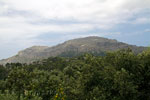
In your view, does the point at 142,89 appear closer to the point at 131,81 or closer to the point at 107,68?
the point at 131,81

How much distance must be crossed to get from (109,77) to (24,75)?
2209 cm

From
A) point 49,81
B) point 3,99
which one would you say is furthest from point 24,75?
point 3,99

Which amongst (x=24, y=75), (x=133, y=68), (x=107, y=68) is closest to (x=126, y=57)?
(x=133, y=68)

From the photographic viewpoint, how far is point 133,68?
1953 centimetres

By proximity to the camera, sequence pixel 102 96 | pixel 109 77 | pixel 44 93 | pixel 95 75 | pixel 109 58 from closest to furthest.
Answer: pixel 102 96 → pixel 109 77 → pixel 95 75 → pixel 109 58 → pixel 44 93

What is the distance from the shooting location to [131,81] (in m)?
17.7

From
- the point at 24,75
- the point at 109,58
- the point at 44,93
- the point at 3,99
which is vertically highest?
the point at 109,58

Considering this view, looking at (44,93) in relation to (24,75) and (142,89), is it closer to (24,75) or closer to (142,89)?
(24,75)

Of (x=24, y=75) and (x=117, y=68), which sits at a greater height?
(x=117, y=68)

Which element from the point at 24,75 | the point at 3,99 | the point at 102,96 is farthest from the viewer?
the point at 24,75

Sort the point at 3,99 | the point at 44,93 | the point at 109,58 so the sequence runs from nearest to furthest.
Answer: the point at 3,99 < the point at 109,58 < the point at 44,93

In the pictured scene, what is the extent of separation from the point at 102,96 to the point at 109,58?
7031mm

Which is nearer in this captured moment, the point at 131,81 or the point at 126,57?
the point at 131,81

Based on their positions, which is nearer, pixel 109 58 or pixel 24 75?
pixel 109 58
